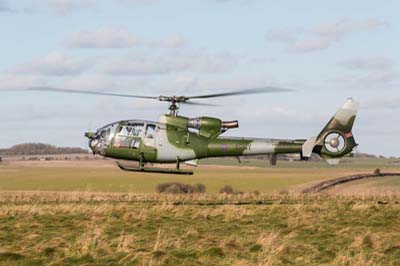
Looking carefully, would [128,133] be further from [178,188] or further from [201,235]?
[178,188]

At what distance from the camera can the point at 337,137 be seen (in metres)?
35.5

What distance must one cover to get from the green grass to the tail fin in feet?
15.7

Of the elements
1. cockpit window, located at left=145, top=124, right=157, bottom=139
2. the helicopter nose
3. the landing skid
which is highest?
cockpit window, located at left=145, top=124, right=157, bottom=139

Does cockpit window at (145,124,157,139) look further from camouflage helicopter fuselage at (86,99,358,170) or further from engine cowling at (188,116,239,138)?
engine cowling at (188,116,239,138)

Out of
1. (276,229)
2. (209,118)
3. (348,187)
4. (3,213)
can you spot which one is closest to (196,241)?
(276,229)

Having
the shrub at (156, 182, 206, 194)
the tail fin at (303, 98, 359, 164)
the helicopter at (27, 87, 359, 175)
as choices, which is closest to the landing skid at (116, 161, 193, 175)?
the helicopter at (27, 87, 359, 175)

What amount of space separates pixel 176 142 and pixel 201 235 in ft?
43.2

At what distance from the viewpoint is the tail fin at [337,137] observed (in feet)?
116

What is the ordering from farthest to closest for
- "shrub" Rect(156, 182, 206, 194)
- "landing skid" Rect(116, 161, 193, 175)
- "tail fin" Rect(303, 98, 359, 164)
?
"shrub" Rect(156, 182, 206, 194), "tail fin" Rect(303, 98, 359, 164), "landing skid" Rect(116, 161, 193, 175)

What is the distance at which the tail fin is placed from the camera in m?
35.3

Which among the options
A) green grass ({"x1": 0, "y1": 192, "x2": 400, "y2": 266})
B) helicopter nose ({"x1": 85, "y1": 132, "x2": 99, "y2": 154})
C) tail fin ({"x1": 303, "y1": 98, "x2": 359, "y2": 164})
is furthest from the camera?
tail fin ({"x1": 303, "y1": 98, "x2": 359, "y2": 164})

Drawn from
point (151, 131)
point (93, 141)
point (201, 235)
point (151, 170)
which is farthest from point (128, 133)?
Result: point (201, 235)

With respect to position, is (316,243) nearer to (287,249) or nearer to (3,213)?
(287,249)

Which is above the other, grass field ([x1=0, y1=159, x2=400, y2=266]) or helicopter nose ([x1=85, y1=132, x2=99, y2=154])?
helicopter nose ([x1=85, y1=132, x2=99, y2=154])
